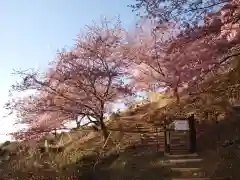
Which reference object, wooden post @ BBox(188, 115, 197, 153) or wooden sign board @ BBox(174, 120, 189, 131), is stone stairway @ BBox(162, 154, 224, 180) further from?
wooden sign board @ BBox(174, 120, 189, 131)

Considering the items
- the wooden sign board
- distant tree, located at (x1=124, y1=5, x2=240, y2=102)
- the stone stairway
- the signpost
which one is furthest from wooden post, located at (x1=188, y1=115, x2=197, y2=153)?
distant tree, located at (x1=124, y1=5, x2=240, y2=102)

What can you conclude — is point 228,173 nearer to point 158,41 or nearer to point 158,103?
point 158,41

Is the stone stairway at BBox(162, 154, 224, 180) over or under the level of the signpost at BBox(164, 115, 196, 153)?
under

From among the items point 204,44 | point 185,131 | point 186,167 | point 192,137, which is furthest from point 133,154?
point 204,44

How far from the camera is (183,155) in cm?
1761

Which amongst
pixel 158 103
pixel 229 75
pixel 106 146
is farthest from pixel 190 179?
pixel 158 103

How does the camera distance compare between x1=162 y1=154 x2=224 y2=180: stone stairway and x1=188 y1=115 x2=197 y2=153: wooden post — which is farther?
x1=188 y1=115 x2=197 y2=153: wooden post

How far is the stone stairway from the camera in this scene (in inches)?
585

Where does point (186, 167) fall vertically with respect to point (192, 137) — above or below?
below

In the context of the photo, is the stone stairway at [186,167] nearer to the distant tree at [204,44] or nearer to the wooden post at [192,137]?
the wooden post at [192,137]

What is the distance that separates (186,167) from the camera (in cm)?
1605

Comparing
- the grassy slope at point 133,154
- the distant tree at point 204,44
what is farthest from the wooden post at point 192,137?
the distant tree at point 204,44

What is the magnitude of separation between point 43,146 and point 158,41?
972 cm

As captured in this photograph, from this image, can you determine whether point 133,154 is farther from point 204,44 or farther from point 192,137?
point 204,44
